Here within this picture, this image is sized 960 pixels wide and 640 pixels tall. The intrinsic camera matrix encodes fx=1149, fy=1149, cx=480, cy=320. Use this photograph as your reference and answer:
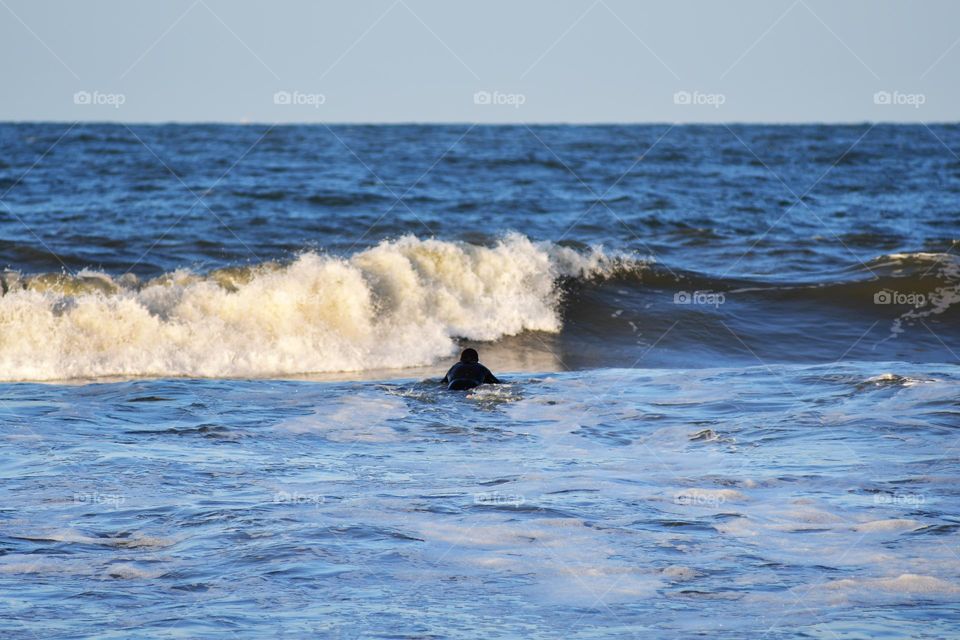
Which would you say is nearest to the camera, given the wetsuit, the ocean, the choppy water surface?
the choppy water surface

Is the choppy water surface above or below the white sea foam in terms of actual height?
below

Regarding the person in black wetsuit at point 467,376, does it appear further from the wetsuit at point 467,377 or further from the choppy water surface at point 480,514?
the choppy water surface at point 480,514

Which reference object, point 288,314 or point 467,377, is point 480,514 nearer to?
point 467,377

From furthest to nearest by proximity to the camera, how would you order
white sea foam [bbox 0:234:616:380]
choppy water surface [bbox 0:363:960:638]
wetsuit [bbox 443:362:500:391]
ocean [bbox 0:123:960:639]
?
white sea foam [bbox 0:234:616:380] → wetsuit [bbox 443:362:500:391] → ocean [bbox 0:123:960:639] → choppy water surface [bbox 0:363:960:638]

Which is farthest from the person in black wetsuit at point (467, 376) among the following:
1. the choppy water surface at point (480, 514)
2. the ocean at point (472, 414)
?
the choppy water surface at point (480, 514)

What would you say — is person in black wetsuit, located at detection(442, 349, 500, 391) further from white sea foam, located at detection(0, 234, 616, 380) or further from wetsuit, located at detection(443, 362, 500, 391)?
white sea foam, located at detection(0, 234, 616, 380)

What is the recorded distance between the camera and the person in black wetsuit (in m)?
10.9

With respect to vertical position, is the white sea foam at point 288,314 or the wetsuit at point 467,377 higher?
the white sea foam at point 288,314

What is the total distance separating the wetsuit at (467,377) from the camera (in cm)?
1091

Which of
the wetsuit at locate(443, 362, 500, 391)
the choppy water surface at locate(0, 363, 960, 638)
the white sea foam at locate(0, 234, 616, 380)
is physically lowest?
the choppy water surface at locate(0, 363, 960, 638)

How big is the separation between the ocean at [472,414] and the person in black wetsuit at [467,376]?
0.14 metres

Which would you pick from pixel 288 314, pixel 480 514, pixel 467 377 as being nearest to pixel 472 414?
pixel 467 377

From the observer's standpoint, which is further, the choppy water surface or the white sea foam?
the white sea foam

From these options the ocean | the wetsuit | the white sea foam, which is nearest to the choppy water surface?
the ocean
